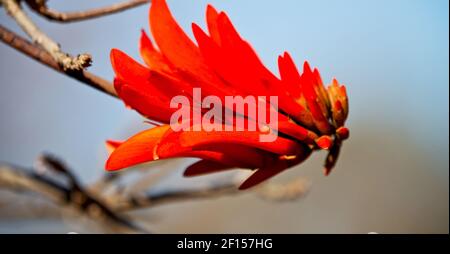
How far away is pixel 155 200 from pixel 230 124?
1.84 ft

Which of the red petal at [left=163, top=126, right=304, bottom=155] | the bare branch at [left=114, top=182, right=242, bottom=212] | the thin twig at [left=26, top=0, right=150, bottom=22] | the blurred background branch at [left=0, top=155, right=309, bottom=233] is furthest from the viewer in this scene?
the bare branch at [left=114, top=182, right=242, bottom=212]

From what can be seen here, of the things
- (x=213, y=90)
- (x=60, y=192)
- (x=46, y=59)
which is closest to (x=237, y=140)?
(x=213, y=90)

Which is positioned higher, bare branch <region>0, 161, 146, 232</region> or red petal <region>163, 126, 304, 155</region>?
bare branch <region>0, 161, 146, 232</region>

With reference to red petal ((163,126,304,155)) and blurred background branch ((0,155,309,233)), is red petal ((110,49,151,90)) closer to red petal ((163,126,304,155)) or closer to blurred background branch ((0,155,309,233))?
red petal ((163,126,304,155))

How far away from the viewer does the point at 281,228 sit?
6.61 ft

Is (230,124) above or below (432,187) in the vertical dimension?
below

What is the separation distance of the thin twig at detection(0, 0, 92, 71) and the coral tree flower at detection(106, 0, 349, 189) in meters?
0.04

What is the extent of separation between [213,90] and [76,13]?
0.69 feet

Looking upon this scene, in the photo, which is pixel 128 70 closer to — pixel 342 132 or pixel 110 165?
pixel 110 165

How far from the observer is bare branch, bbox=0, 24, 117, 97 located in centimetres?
48

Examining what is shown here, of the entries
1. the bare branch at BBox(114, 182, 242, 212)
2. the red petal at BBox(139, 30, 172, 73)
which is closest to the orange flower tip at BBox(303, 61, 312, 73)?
the red petal at BBox(139, 30, 172, 73)
